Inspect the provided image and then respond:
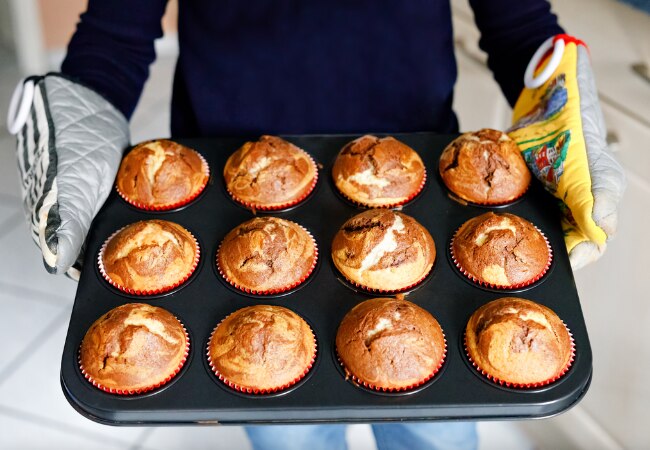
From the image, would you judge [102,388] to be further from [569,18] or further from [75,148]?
[569,18]

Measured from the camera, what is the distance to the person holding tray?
1.48 meters

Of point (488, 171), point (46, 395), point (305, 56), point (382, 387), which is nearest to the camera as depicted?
point (382, 387)

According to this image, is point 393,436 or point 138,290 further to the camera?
point 393,436

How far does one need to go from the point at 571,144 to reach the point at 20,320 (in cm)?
218

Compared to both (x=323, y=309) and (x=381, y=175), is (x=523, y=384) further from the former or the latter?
(x=381, y=175)

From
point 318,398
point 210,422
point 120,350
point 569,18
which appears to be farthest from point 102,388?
point 569,18

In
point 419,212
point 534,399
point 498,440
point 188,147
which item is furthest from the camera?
point 498,440

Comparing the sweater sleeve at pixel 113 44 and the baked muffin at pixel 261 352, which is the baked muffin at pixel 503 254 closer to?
the baked muffin at pixel 261 352

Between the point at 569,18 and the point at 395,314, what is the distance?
1.37 m

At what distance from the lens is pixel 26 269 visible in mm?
2926

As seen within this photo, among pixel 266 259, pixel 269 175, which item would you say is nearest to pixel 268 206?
pixel 269 175

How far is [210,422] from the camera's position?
1241 millimetres

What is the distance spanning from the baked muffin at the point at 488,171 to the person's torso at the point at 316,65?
0.24 m

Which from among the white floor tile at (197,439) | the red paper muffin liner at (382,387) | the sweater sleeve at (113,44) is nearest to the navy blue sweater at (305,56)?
the sweater sleeve at (113,44)
